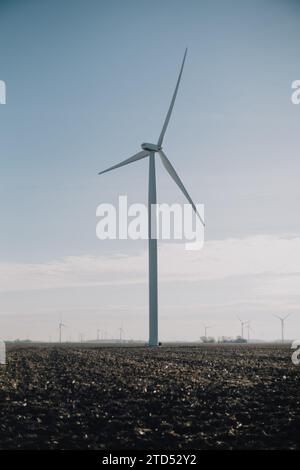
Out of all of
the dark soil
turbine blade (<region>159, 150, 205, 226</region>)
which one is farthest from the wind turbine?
the dark soil

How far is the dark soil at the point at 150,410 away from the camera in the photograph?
28.2 metres

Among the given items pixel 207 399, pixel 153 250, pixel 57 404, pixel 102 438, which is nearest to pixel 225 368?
pixel 207 399

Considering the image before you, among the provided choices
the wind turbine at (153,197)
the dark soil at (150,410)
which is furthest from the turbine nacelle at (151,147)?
the dark soil at (150,410)

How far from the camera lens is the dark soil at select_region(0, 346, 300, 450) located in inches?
1109

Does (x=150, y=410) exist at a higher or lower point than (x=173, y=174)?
lower

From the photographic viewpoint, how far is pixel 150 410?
33406 millimetres

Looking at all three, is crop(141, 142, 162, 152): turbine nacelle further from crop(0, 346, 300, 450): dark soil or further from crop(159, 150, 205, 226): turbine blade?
crop(0, 346, 300, 450): dark soil

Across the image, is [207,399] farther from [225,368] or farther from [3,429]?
[225,368]

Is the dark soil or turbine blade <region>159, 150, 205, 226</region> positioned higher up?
turbine blade <region>159, 150, 205, 226</region>

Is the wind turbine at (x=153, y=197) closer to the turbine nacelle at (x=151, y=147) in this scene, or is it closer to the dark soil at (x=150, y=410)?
the turbine nacelle at (x=151, y=147)

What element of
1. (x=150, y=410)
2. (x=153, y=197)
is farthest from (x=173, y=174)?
Answer: (x=150, y=410)

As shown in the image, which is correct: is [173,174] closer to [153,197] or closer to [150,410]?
[153,197]
